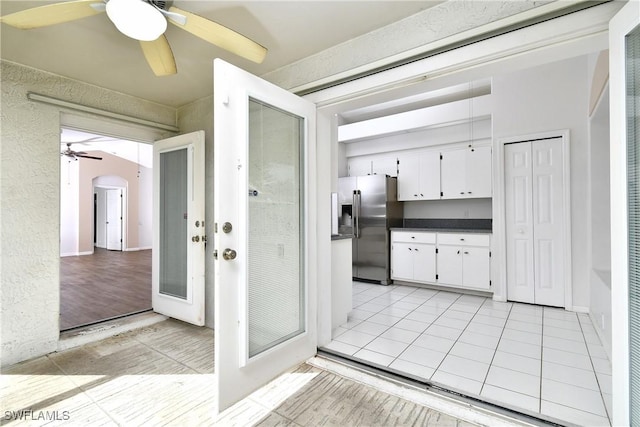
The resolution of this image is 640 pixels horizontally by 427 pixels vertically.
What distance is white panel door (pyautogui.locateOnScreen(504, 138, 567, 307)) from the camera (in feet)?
11.8

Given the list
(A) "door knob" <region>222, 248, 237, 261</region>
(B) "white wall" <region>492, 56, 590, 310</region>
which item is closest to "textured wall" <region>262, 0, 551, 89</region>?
(A) "door knob" <region>222, 248, 237, 261</region>

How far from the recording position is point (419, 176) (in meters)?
4.93

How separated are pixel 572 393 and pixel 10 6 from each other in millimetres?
4180

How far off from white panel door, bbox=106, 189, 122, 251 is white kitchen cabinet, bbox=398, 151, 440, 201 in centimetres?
903

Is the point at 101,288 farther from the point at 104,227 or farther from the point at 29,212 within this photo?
the point at 104,227

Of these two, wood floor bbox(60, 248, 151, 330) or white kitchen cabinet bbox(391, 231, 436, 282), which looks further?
white kitchen cabinet bbox(391, 231, 436, 282)

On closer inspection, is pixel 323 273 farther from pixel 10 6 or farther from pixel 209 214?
pixel 10 6

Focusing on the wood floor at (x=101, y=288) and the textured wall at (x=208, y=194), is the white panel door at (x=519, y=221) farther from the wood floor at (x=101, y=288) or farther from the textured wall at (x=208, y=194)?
the wood floor at (x=101, y=288)

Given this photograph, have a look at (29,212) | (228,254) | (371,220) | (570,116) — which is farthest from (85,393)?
Answer: (570,116)

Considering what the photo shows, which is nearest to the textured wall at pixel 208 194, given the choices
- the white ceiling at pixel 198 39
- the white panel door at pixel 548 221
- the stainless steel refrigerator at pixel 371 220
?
the white ceiling at pixel 198 39

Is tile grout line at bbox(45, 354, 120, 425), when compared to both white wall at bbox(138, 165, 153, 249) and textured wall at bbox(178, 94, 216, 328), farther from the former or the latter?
white wall at bbox(138, 165, 153, 249)

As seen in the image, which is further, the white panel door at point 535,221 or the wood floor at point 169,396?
the white panel door at point 535,221

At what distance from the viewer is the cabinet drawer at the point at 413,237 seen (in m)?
4.50

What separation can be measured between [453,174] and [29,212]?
5.00 m
